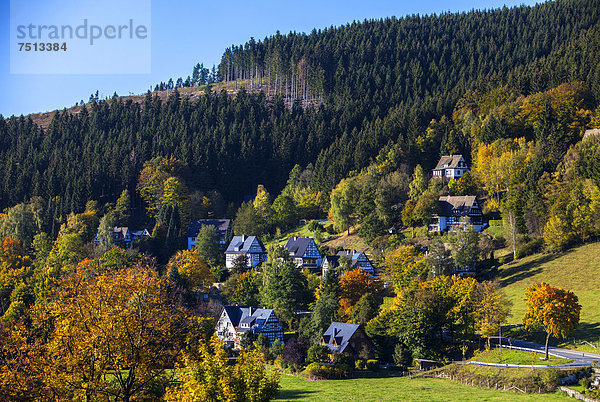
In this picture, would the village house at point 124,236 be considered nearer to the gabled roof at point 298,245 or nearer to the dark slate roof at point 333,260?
the gabled roof at point 298,245

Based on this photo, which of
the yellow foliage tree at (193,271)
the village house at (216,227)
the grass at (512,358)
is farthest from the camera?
the village house at (216,227)

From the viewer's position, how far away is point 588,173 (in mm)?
78750

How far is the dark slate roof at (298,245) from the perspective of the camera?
293ft

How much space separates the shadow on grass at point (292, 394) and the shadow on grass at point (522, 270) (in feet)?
107

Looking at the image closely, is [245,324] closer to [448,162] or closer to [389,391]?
[389,391]

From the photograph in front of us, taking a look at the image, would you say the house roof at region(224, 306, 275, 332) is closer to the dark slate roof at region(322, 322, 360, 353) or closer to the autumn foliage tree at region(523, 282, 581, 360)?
the dark slate roof at region(322, 322, 360, 353)

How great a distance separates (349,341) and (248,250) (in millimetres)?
40539

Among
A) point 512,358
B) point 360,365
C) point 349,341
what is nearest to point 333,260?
point 349,341

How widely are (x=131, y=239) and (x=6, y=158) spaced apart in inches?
2544

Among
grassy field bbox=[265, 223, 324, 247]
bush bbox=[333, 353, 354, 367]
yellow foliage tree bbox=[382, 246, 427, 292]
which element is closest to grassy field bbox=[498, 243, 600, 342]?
yellow foliage tree bbox=[382, 246, 427, 292]

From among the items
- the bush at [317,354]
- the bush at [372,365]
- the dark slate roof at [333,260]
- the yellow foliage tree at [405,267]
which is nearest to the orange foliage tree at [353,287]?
the yellow foliage tree at [405,267]

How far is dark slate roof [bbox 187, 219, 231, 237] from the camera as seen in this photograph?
354 feet

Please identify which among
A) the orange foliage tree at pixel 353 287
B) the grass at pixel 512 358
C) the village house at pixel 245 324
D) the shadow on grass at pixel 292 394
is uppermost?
the orange foliage tree at pixel 353 287

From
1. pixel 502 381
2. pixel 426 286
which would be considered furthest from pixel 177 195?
pixel 502 381
